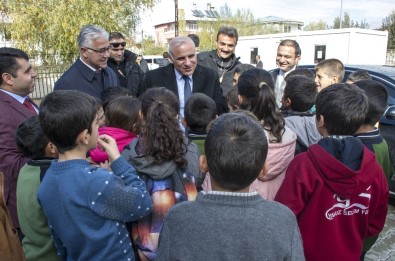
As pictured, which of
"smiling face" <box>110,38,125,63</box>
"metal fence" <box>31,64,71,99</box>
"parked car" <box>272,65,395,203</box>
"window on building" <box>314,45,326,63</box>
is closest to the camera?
"parked car" <box>272,65,395,203</box>

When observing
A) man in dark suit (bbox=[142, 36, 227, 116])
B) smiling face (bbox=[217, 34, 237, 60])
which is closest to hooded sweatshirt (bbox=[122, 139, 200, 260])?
man in dark suit (bbox=[142, 36, 227, 116])

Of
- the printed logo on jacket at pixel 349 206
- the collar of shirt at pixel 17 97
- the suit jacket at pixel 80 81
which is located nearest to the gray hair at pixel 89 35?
the suit jacket at pixel 80 81

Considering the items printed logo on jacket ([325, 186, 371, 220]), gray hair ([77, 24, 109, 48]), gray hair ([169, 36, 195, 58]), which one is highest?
gray hair ([77, 24, 109, 48])

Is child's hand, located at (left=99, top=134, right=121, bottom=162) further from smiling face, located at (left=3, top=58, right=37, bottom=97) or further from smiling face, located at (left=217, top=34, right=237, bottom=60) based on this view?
smiling face, located at (left=217, top=34, right=237, bottom=60)

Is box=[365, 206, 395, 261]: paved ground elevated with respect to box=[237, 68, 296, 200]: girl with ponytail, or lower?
lower

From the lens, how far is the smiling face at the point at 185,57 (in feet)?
10.9

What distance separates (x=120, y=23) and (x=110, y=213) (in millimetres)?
13954

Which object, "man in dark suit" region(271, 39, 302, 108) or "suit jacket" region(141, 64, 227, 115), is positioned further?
"man in dark suit" region(271, 39, 302, 108)

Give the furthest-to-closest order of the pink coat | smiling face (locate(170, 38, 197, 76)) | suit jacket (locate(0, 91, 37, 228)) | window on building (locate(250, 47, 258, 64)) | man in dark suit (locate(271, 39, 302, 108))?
window on building (locate(250, 47, 258, 64)), man in dark suit (locate(271, 39, 302, 108)), smiling face (locate(170, 38, 197, 76)), suit jacket (locate(0, 91, 37, 228)), the pink coat

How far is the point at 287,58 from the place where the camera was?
14.8ft

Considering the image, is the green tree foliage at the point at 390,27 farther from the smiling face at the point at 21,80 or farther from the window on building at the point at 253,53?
the smiling face at the point at 21,80

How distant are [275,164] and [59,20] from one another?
42.7 ft

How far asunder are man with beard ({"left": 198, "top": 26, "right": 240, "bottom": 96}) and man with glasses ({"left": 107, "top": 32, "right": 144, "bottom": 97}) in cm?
110

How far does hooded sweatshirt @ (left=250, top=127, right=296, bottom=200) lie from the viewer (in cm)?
218
